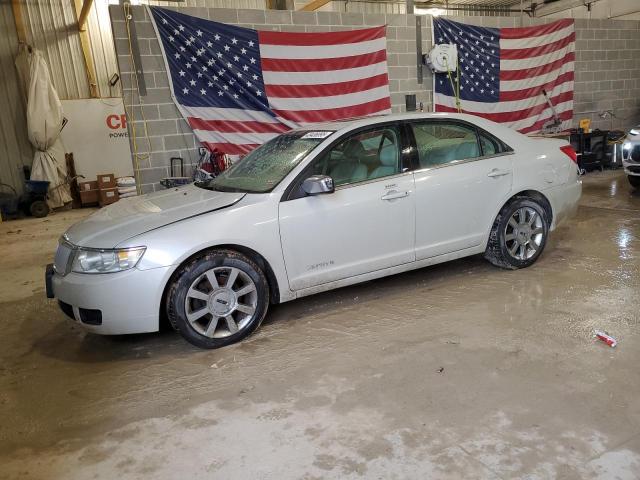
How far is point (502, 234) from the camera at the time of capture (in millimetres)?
4273

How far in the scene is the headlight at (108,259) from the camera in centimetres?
304

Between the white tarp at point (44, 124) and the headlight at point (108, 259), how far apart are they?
8.36 metres

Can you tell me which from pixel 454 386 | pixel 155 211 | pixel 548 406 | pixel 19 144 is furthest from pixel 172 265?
pixel 19 144

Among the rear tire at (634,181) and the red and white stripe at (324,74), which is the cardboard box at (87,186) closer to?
the red and white stripe at (324,74)

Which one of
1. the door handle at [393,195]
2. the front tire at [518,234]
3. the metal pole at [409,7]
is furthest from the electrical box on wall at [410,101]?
the door handle at [393,195]

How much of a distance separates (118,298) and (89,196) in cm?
884

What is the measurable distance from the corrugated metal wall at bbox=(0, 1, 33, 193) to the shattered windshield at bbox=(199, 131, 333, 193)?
8.91m

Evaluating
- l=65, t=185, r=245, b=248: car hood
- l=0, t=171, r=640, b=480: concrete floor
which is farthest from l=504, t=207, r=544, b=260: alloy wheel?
l=65, t=185, r=245, b=248: car hood

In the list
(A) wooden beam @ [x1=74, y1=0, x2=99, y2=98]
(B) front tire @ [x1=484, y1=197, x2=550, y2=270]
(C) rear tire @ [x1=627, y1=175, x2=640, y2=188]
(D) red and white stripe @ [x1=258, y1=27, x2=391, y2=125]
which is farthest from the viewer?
(A) wooden beam @ [x1=74, y1=0, x2=99, y2=98]

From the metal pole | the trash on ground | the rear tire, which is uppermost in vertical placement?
the metal pole

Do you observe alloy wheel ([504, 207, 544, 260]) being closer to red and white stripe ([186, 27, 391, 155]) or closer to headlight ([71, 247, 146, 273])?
headlight ([71, 247, 146, 273])

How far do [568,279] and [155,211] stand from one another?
132 inches

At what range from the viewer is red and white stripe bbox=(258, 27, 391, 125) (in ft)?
23.2

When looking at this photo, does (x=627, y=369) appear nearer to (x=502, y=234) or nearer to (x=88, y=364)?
(x=502, y=234)
